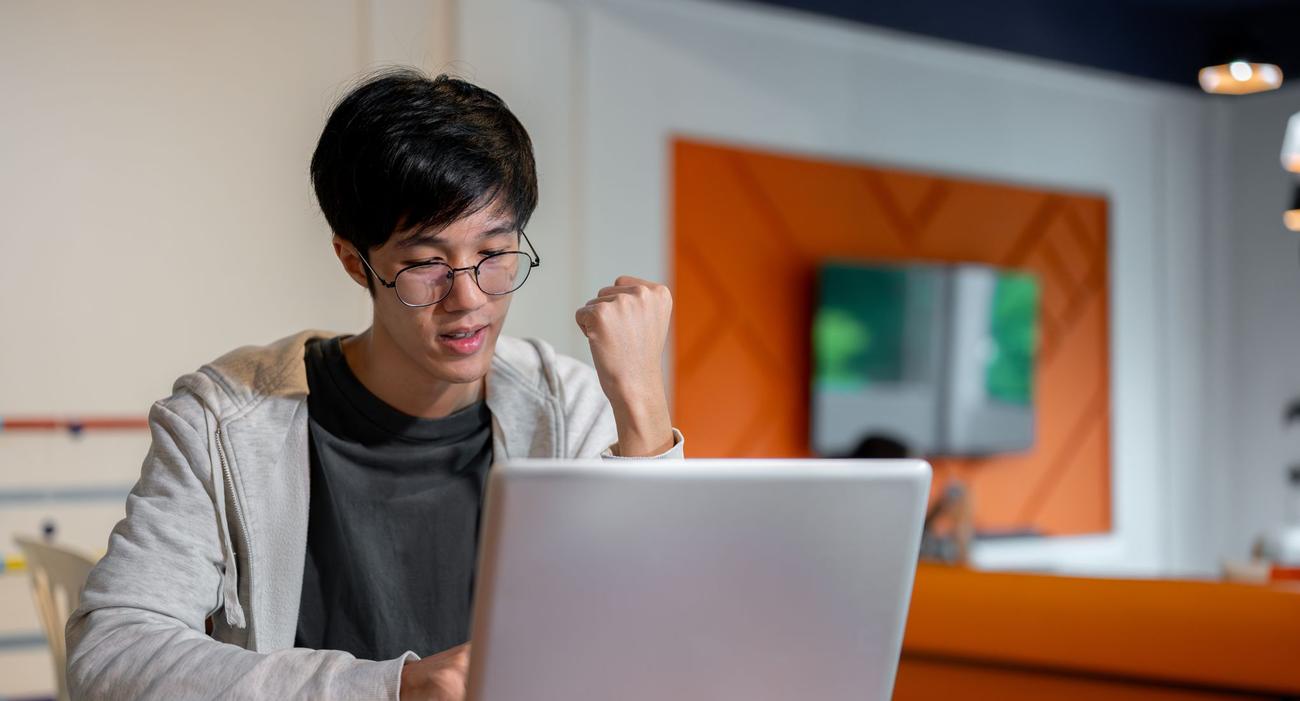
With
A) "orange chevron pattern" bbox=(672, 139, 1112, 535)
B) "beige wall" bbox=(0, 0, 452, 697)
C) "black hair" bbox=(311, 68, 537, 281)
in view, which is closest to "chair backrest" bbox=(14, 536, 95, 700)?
"black hair" bbox=(311, 68, 537, 281)

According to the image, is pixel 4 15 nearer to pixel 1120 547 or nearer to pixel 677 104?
pixel 677 104

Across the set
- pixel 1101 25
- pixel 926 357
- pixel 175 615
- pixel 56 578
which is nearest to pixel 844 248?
pixel 926 357

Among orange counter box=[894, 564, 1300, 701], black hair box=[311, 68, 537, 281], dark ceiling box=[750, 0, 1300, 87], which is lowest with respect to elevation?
orange counter box=[894, 564, 1300, 701]

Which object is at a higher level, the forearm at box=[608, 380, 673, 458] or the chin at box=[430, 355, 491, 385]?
the chin at box=[430, 355, 491, 385]

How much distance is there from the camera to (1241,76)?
4215 mm

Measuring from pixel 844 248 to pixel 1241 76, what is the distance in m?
1.64

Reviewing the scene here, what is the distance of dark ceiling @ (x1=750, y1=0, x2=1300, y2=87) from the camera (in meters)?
5.54

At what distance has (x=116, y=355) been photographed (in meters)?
3.68

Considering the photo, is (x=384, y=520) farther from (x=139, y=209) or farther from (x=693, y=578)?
(x=139, y=209)

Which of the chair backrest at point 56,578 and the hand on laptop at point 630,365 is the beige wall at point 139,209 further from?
the hand on laptop at point 630,365

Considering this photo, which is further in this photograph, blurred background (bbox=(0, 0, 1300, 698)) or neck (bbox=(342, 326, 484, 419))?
blurred background (bbox=(0, 0, 1300, 698))

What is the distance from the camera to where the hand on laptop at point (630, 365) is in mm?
1297

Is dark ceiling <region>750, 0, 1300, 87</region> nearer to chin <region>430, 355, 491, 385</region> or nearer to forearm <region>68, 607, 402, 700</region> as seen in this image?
chin <region>430, 355, 491, 385</region>

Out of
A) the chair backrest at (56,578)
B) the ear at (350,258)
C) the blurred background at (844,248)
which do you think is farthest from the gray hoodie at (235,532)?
the blurred background at (844,248)
